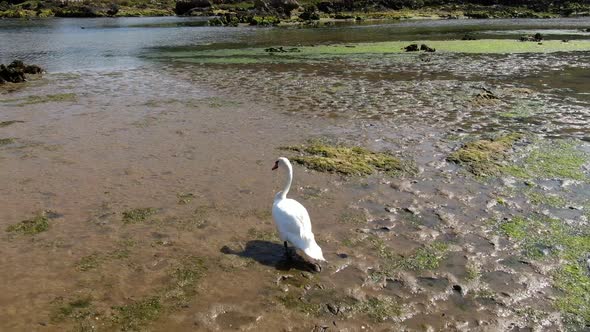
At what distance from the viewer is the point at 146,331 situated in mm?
6664

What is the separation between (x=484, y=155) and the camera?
1304 cm

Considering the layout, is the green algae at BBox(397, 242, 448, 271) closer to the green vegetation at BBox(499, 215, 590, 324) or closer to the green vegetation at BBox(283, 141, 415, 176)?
the green vegetation at BBox(499, 215, 590, 324)

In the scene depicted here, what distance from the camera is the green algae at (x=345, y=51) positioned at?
3394 cm

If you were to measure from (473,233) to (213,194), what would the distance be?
5.37 meters

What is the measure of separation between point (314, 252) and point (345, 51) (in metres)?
30.6

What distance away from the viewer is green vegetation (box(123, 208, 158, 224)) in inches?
384

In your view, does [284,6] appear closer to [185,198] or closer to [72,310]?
[185,198]

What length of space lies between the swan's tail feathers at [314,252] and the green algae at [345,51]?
2518 cm

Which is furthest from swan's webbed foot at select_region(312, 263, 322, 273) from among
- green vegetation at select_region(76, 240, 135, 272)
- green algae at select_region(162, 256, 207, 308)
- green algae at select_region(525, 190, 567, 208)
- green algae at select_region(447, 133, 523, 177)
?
green algae at select_region(447, 133, 523, 177)

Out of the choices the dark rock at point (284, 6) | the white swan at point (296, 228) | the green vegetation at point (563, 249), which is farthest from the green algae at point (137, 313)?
the dark rock at point (284, 6)

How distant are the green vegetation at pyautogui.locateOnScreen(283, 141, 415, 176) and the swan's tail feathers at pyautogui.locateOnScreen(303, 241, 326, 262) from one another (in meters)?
4.24

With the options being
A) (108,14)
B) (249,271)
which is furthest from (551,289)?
(108,14)

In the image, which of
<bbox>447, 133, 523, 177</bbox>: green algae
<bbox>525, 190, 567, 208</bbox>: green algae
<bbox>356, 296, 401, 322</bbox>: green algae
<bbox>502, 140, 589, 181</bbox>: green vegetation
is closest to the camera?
<bbox>356, 296, 401, 322</bbox>: green algae

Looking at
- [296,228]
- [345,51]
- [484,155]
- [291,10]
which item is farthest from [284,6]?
[296,228]
